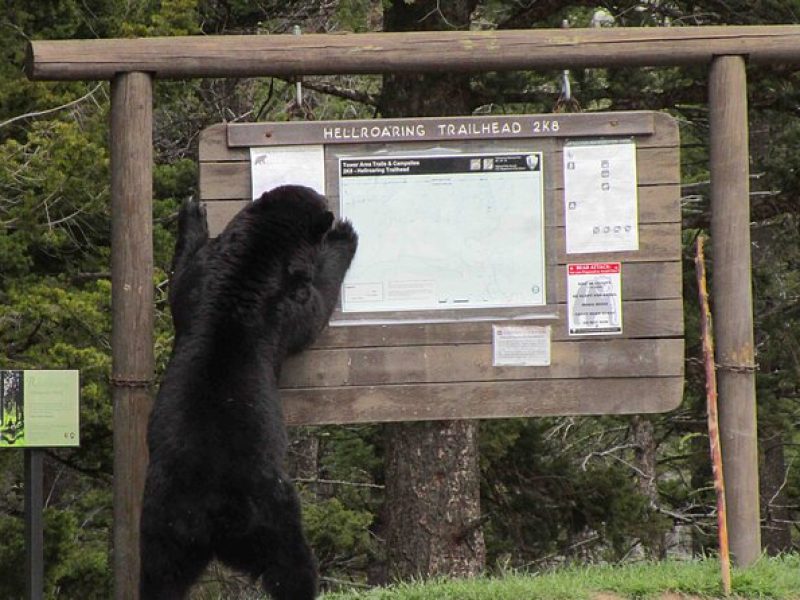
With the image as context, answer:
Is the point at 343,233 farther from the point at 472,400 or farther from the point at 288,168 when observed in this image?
the point at 472,400

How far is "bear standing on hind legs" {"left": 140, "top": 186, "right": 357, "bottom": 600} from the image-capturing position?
5504mm

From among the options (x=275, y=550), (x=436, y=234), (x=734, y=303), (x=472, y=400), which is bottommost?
(x=275, y=550)

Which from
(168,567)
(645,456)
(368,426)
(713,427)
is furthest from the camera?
(645,456)

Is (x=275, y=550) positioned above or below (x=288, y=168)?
below

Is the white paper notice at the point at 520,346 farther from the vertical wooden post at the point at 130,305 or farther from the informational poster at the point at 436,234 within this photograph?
the vertical wooden post at the point at 130,305

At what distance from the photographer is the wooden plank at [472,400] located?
6.64m

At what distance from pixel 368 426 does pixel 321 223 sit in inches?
374

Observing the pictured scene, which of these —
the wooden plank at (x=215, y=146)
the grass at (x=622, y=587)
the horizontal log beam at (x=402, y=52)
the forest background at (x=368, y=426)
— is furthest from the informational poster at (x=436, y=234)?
the grass at (x=622, y=587)

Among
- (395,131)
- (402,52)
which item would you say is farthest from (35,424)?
(402,52)

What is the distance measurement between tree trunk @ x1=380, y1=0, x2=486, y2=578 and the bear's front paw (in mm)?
4491

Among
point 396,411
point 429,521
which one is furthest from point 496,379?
point 429,521

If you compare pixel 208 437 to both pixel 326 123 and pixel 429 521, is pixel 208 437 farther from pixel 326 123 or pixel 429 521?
pixel 429 521

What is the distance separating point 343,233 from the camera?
6.62 metres

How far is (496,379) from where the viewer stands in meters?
6.69
